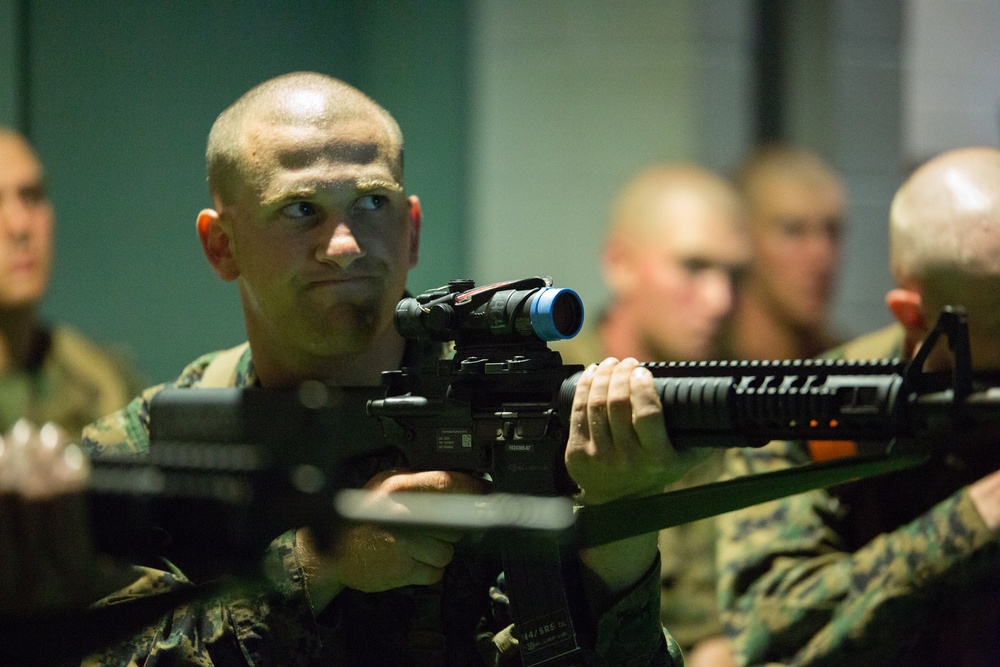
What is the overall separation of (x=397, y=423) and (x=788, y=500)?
1.00 metres

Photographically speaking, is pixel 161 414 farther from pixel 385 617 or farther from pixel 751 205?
pixel 751 205

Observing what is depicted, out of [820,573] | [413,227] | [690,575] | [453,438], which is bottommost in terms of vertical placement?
[690,575]

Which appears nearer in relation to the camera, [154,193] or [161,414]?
[161,414]

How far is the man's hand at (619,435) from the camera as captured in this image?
145cm

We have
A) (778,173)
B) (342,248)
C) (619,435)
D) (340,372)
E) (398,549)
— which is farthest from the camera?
(778,173)

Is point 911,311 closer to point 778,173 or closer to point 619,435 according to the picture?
point 619,435

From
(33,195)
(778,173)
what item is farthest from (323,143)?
(778,173)

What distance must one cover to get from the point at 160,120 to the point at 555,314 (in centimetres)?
158

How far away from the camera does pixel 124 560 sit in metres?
1.40

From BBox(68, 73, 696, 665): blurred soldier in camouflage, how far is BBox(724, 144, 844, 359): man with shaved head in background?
1889 mm

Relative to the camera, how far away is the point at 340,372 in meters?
1.83

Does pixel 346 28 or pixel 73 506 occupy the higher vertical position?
pixel 346 28

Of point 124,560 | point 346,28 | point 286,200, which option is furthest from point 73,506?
point 346,28

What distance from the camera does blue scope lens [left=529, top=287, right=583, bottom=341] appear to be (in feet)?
5.00
